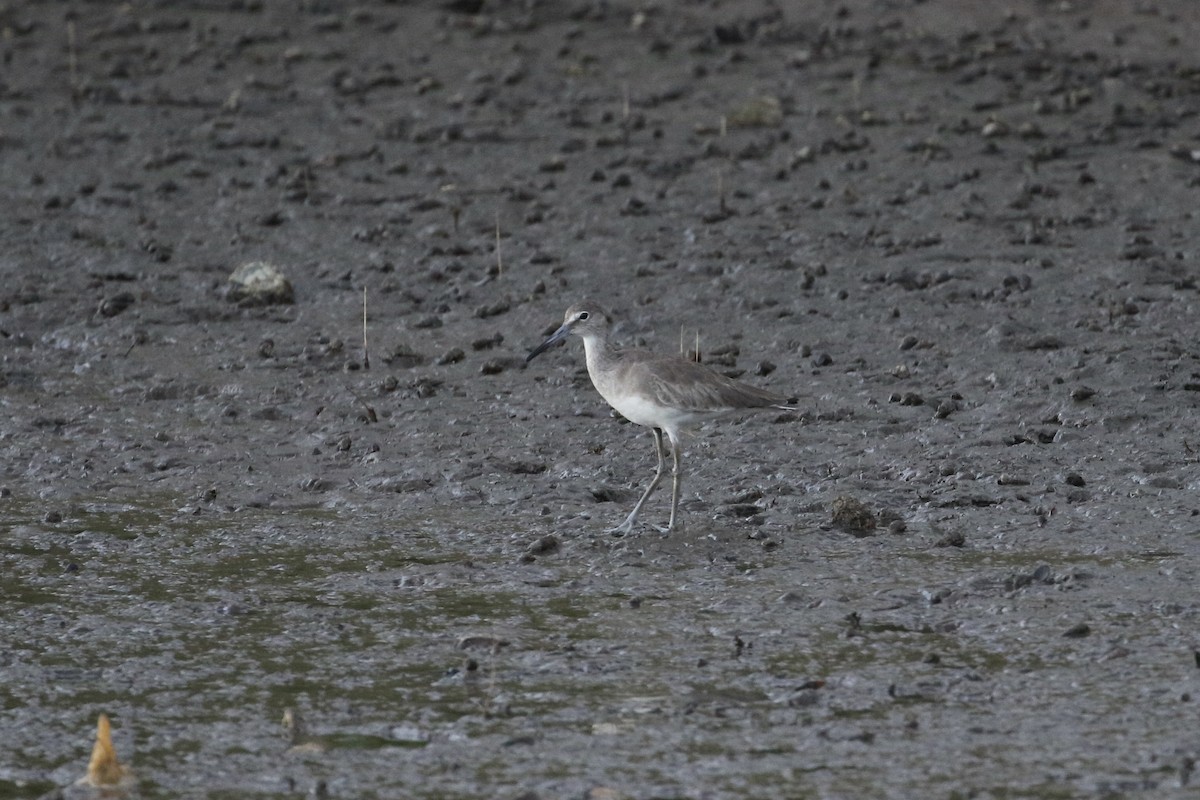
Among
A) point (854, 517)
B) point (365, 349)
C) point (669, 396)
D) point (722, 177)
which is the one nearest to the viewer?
point (854, 517)

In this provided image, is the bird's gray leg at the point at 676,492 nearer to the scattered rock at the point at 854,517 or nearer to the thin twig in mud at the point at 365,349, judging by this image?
the scattered rock at the point at 854,517

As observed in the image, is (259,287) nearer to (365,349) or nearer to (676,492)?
(365,349)

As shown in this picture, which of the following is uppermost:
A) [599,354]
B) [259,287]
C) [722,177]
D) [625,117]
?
[625,117]

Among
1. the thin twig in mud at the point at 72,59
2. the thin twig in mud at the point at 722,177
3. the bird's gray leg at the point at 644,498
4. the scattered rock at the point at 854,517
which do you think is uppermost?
the thin twig in mud at the point at 72,59

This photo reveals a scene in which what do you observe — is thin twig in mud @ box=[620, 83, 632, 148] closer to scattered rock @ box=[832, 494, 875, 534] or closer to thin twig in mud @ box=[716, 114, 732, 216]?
thin twig in mud @ box=[716, 114, 732, 216]

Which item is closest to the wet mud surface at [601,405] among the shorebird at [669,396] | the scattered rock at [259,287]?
the scattered rock at [259,287]

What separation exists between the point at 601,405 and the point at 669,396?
1.76 meters

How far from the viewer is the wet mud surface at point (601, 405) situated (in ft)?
19.7

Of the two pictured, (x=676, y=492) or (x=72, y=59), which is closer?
(x=676, y=492)

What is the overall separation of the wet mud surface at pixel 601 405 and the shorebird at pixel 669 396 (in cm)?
32

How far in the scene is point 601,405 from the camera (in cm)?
977

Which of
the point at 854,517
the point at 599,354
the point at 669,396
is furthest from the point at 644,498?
the point at 854,517

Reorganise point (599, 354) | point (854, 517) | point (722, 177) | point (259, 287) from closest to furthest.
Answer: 1. point (854, 517)
2. point (599, 354)
3. point (259, 287)
4. point (722, 177)

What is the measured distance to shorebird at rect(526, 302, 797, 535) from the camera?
8.05 m
